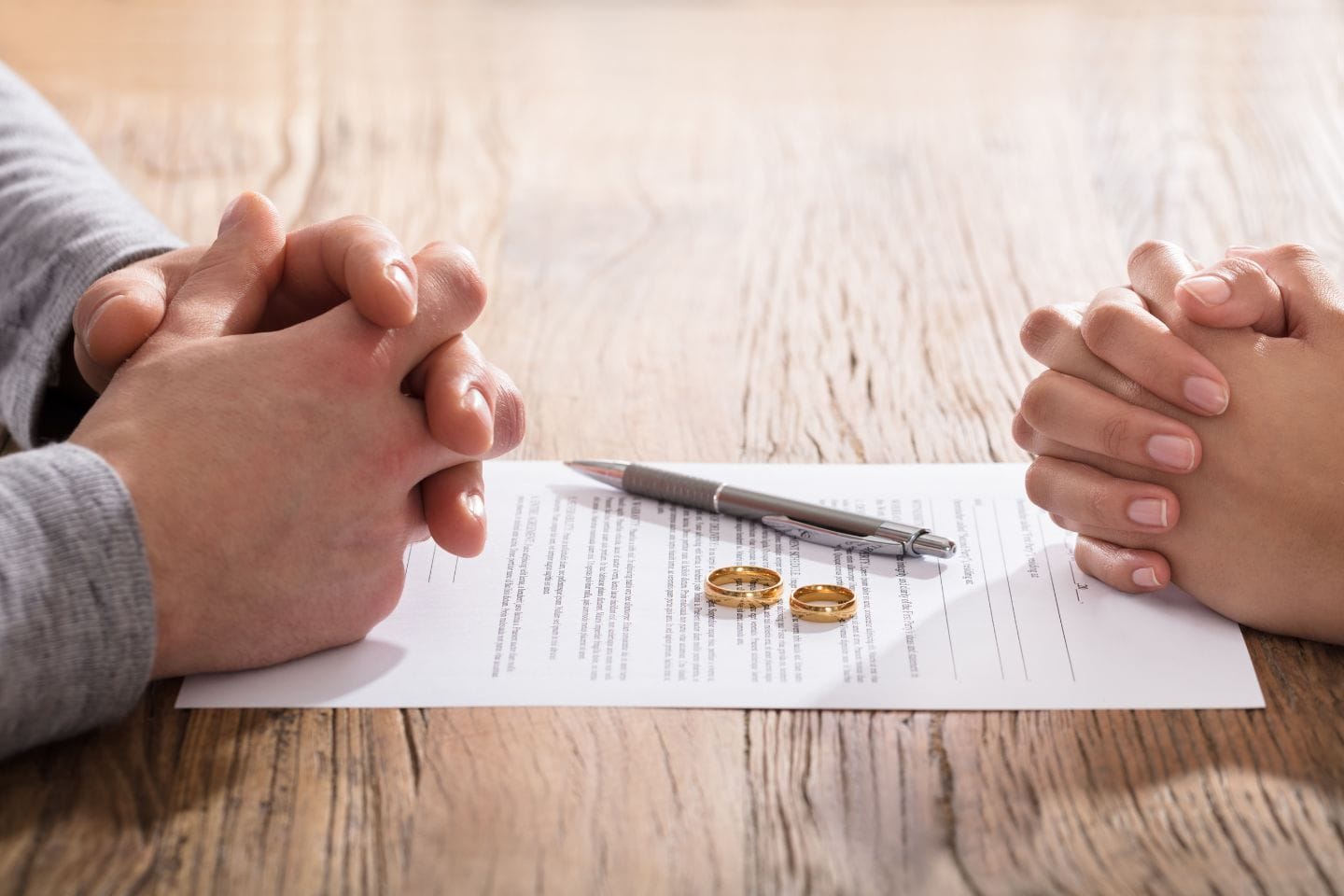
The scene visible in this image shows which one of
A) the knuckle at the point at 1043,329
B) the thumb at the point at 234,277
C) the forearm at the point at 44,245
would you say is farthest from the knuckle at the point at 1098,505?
the forearm at the point at 44,245

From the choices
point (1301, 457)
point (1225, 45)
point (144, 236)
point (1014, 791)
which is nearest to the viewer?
point (1014, 791)

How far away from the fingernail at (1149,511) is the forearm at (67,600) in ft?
1.72

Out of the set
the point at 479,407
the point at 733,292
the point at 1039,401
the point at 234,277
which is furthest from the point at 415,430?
the point at 733,292

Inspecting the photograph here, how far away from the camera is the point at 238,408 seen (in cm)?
73

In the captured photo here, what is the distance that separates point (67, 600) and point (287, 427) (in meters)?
0.14

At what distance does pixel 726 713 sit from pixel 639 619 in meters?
0.09

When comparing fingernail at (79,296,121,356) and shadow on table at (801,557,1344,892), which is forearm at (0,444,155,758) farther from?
shadow on table at (801,557,1344,892)

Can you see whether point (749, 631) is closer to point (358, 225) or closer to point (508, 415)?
point (508, 415)

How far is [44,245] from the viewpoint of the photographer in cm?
100

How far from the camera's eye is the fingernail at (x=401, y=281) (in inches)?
30.1

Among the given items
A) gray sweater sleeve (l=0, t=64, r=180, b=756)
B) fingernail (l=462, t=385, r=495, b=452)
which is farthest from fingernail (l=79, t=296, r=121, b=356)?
fingernail (l=462, t=385, r=495, b=452)

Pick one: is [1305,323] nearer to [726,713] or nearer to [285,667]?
[726,713]

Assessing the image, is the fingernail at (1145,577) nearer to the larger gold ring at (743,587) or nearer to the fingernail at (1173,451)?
the fingernail at (1173,451)

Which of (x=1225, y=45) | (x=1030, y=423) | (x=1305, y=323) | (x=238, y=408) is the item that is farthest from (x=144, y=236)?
(x=1225, y=45)
